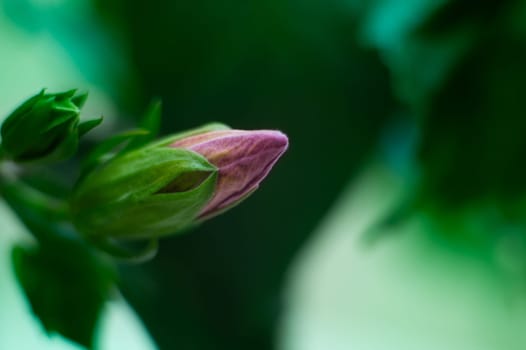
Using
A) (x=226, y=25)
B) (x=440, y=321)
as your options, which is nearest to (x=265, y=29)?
(x=226, y=25)

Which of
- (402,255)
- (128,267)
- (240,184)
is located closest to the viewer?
(240,184)

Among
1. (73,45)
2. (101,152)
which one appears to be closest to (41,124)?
(101,152)

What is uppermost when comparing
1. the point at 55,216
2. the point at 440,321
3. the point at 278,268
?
the point at 55,216

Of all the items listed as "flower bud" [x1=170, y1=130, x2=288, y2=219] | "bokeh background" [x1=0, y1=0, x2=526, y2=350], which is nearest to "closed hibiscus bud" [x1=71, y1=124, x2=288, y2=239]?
"flower bud" [x1=170, y1=130, x2=288, y2=219]

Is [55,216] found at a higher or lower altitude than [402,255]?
higher

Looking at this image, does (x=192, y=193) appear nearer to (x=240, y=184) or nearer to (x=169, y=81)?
(x=240, y=184)

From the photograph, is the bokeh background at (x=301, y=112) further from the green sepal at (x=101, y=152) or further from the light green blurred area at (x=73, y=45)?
the green sepal at (x=101, y=152)

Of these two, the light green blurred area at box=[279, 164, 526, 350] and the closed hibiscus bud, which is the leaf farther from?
the light green blurred area at box=[279, 164, 526, 350]
